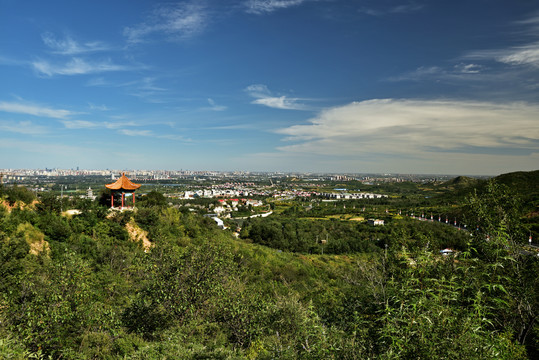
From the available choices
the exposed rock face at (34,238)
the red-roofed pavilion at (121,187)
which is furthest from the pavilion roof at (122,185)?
the exposed rock face at (34,238)

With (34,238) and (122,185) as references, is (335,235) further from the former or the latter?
(34,238)

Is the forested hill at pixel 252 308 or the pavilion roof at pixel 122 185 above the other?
the pavilion roof at pixel 122 185

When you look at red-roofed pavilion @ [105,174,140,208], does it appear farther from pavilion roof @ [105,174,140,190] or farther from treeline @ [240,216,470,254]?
treeline @ [240,216,470,254]

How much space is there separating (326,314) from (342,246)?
36.7m

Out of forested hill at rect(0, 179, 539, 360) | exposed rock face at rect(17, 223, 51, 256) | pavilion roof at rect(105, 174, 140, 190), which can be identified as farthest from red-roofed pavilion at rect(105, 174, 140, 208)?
forested hill at rect(0, 179, 539, 360)

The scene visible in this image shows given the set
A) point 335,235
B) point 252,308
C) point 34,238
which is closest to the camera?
point 252,308

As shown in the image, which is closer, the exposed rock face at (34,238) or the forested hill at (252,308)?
the forested hill at (252,308)

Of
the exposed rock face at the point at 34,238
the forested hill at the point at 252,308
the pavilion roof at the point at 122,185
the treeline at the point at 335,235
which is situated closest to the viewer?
the forested hill at the point at 252,308

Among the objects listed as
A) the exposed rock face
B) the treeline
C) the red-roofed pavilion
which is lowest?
the treeline

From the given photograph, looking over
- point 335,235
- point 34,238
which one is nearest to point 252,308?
point 34,238

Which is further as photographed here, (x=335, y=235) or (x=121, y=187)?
(x=335, y=235)

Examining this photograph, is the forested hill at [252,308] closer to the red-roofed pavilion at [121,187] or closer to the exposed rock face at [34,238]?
the exposed rock face at [34,238]

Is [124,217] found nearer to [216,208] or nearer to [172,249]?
[172,249]

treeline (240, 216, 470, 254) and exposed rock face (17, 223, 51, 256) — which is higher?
exposed rock face (17, 223, 51, 256)
